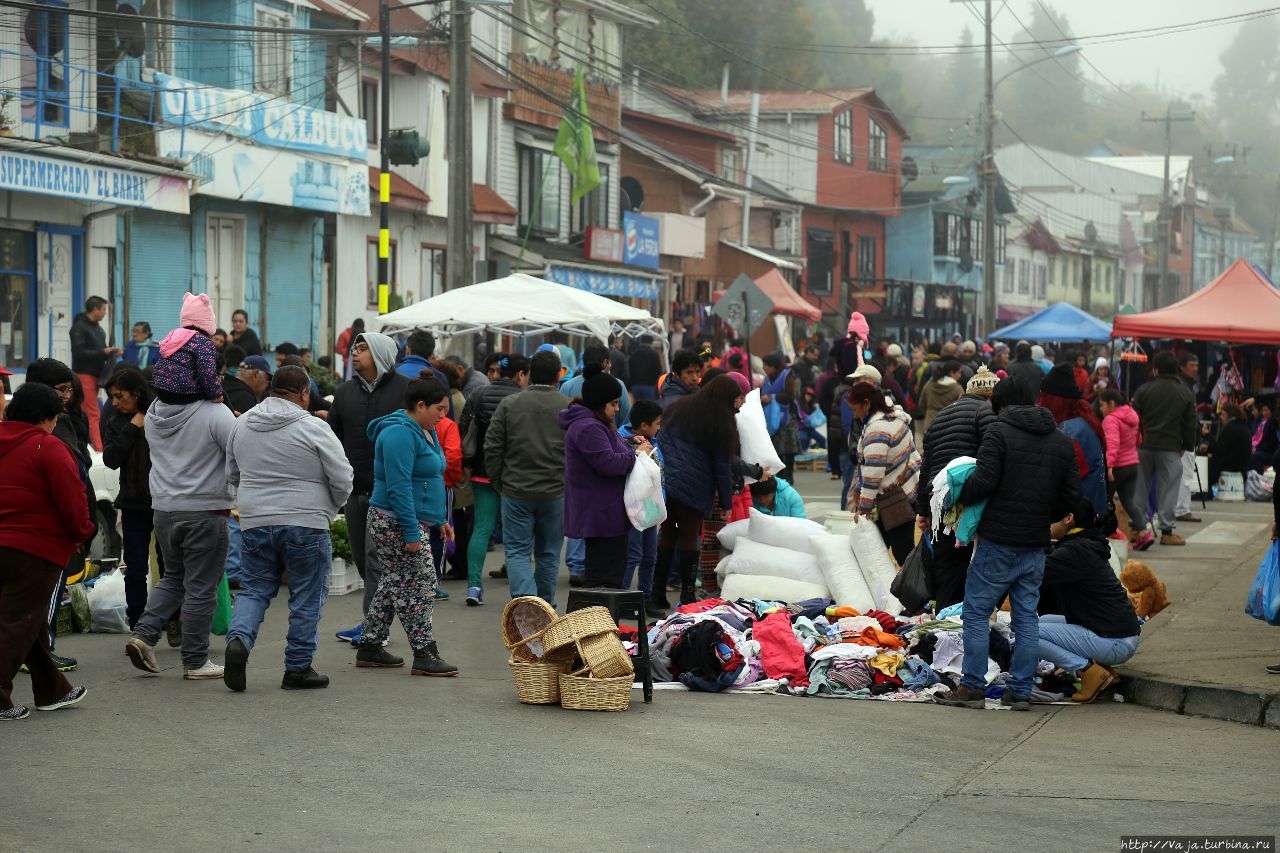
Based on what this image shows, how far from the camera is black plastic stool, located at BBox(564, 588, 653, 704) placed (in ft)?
29.7

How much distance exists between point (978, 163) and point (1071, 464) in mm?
61169

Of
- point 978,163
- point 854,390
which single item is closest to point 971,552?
point 854,390

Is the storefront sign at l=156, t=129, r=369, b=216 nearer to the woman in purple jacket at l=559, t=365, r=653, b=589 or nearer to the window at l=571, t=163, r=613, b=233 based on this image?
the window at l=571, t=163, r=613, b=233

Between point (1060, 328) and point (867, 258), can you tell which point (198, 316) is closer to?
point (1060, 328)

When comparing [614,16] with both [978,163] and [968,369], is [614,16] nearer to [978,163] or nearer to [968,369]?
[968,369]

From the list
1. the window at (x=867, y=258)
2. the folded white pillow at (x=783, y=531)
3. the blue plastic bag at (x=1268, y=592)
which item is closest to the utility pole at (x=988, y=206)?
the window at (x=867, y=258)

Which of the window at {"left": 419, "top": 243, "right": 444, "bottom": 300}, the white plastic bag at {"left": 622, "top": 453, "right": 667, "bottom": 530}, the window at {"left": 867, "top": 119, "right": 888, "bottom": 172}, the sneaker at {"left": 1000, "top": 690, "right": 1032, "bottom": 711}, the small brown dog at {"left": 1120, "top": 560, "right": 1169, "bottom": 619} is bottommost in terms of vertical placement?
the sneaker at {"left": 1000, "top": 690, "right": 1032, "bottom": 711}

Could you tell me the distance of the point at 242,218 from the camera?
26.5 metres

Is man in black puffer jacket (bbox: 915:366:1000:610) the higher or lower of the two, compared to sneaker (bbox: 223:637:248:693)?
higher

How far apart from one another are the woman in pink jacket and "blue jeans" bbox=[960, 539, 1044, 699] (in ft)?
24.9

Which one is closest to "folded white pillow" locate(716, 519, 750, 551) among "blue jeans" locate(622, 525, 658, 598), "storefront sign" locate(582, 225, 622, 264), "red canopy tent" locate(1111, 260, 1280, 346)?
"blue jeans" locate(622, 525, 658, 598)

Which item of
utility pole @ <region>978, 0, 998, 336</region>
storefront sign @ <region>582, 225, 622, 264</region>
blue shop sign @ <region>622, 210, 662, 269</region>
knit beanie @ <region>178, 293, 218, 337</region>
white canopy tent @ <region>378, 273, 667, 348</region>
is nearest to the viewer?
knit beanie @ <region>178, 293, 218, 337</region>

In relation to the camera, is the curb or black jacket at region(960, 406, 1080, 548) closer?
black jacket at region(960, 406, 1080, 548)

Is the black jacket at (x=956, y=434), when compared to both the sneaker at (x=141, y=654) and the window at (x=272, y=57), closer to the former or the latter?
the sneaker at (x=141, y=654)
